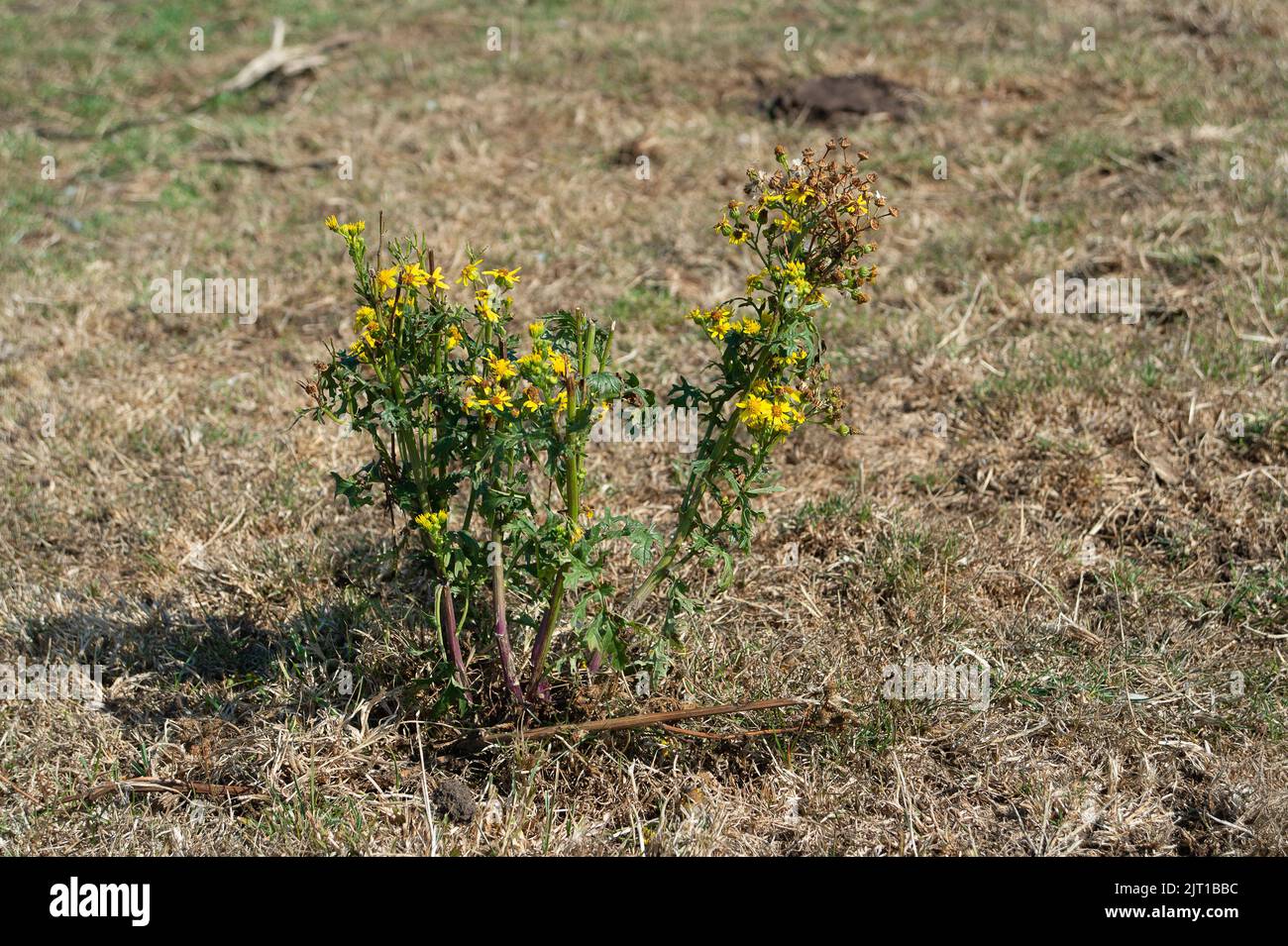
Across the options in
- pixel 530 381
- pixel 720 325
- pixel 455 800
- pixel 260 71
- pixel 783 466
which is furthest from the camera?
pixel 260 71

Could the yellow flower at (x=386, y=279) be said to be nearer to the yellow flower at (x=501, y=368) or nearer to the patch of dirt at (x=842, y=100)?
the yellow flower at (x=501, y=368)

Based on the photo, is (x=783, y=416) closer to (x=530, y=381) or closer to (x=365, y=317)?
(x=530, y=381)

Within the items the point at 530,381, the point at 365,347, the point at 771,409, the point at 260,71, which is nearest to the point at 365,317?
the point at 365,347

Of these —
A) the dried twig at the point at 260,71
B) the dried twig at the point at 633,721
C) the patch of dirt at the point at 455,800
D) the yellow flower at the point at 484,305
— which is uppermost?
the dried twig at the point at 260,71

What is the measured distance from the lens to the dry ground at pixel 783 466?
2.84 metres

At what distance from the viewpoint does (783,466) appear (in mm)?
4199

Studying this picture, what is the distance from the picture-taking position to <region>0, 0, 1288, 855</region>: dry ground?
2836mm

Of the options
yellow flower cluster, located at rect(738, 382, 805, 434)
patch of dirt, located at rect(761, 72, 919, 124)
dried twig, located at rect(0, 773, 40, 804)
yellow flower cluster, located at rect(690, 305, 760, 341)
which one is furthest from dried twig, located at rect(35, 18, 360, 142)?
yellow flower cluster, located at rect(738, 382, 805, 434)

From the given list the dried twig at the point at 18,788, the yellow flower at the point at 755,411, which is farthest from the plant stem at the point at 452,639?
the dried twig at the point at 18,788

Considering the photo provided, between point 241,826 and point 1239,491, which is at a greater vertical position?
point 1239,491
